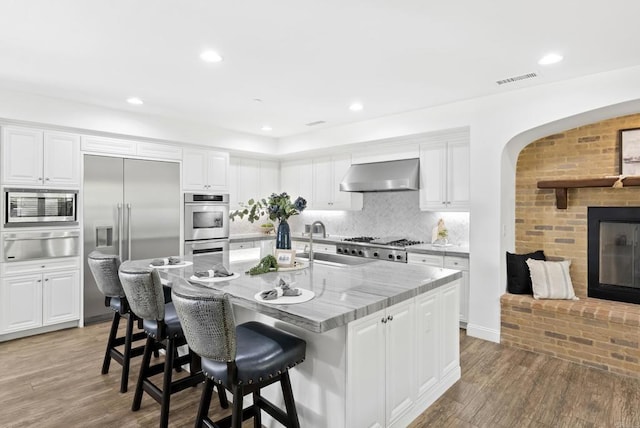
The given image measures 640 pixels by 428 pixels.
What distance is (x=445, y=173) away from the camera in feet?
15.0

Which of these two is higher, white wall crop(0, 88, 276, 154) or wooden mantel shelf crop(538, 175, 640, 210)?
white wall crop(0, 88, 276, 154)

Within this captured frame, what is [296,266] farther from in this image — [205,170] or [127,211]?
[205,170]

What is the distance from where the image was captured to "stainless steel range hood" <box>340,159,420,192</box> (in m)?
4.76

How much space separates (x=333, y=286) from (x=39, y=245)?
3615 mm

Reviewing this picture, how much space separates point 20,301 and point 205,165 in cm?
271

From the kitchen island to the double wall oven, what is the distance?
2.43 metres

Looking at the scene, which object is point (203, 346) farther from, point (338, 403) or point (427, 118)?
point (427, 118)

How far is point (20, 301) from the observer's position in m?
3.96

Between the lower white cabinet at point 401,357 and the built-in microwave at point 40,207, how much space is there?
390cm

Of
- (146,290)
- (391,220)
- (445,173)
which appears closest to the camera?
(146,290)

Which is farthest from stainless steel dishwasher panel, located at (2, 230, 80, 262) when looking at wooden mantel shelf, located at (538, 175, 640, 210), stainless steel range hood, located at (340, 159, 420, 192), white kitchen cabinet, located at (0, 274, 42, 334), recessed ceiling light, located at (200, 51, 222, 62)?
wooden mantel shelf, located at (538, 175, 640, 210)

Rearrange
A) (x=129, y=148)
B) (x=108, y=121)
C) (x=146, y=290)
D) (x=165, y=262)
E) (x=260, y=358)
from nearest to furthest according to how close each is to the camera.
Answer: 1. (x=260, y=358)
2. (x=146, y=290)
3. (x=165, y=262)
4. (x=108, y=121)
5. (x=129, y=148)

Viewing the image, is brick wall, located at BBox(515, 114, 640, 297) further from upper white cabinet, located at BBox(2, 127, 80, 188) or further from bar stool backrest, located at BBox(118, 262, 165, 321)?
upper white cabinet, located at BBox(2, 127, 80, 188)

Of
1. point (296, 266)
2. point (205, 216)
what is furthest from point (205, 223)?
point (296, 266)
